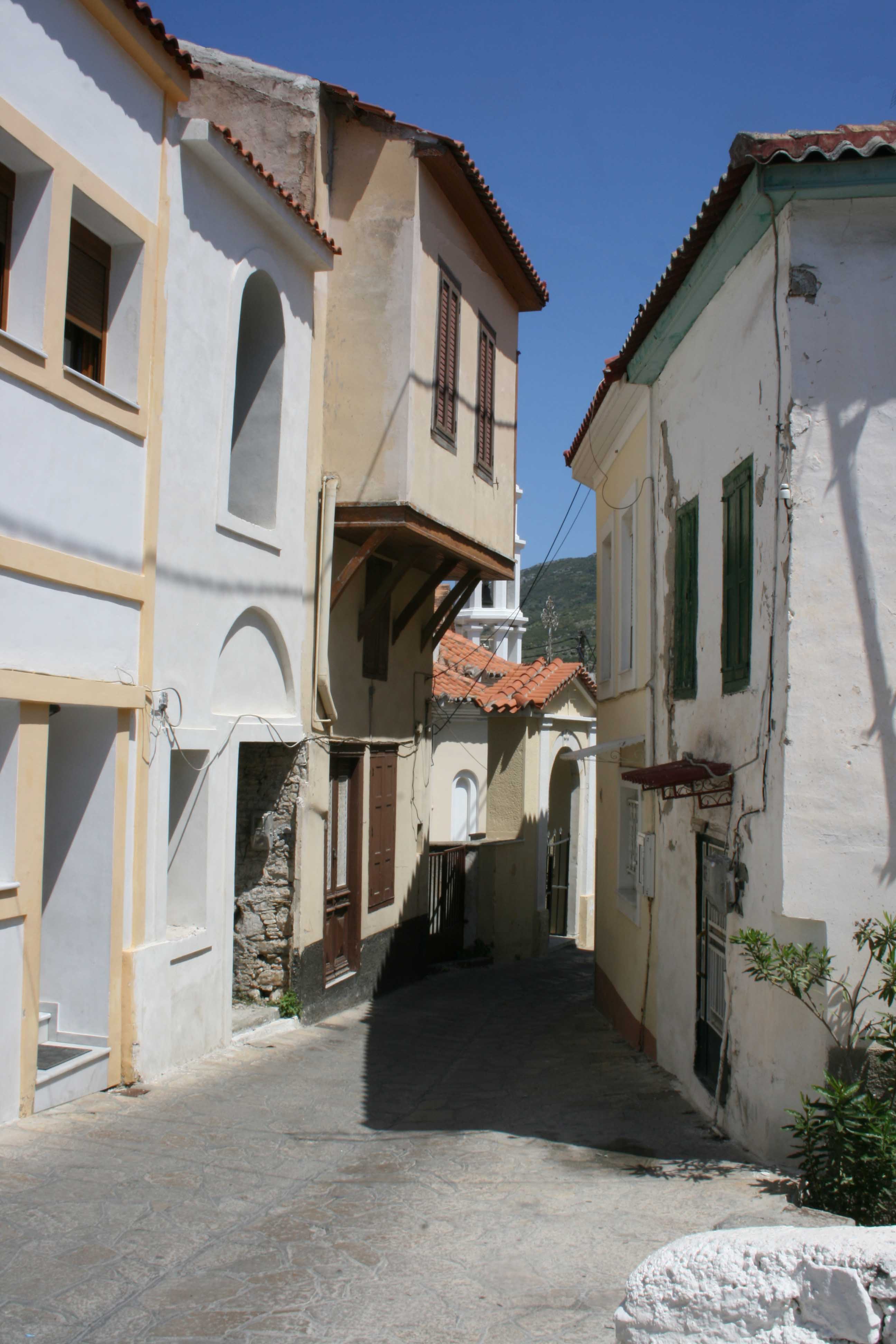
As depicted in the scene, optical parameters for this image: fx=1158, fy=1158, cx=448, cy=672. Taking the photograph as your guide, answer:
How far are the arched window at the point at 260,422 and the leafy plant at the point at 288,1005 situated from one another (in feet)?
14.6

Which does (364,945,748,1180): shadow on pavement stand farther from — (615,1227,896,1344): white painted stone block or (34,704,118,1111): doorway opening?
(615,1227,896,1344): white painted stone block

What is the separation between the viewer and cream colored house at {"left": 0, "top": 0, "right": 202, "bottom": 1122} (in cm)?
691

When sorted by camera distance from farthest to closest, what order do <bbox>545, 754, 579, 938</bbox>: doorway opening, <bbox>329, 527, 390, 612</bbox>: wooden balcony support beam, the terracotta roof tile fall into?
<bbox>545, 754, 579, 938</bbox>: doorway opening → the terracotta roof tile → <bbox>329, 527, 390, 612</bbox>: wooden balcony support beam

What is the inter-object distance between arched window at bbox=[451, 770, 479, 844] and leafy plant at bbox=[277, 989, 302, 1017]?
8.91 metres

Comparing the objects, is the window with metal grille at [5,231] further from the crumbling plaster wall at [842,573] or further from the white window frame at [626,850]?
the white window frame at [626,850]

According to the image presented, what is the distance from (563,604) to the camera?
76.6 m

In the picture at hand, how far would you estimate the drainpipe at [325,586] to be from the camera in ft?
38.2

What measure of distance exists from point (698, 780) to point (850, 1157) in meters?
2.89

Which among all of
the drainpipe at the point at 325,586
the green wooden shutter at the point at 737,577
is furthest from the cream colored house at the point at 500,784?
the green wooden shutter at the point at 737,577

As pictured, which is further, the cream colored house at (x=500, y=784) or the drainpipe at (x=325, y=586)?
the cream colored house at (x=500, y=784)

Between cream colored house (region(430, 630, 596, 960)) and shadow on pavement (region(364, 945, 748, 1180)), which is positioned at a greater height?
cream colored house (region(430, 630, 596, 960))

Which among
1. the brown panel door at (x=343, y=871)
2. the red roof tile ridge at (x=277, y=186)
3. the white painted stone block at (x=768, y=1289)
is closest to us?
the white painted stone block at (x=768, y=1289)

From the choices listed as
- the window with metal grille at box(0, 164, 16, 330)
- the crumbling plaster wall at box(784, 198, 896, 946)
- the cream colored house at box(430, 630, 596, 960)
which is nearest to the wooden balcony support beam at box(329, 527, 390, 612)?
the window with metal grille at box(0, 164, 16, 330)

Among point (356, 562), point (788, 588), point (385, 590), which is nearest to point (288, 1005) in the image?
point (356, 562)
